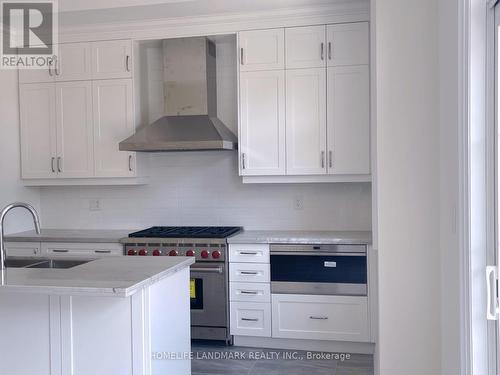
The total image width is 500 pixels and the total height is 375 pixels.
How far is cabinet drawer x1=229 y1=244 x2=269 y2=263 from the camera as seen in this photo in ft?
13.5

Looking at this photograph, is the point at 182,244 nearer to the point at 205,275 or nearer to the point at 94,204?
the point at 205,275

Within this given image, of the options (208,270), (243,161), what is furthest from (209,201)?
(208,270)

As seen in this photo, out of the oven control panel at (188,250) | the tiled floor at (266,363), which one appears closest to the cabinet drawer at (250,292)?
the oven control panel at (188,250)

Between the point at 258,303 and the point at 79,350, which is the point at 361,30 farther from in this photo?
the point at 79,350

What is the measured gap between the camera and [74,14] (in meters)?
4.31

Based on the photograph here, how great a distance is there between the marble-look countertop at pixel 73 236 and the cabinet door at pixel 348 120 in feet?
6.43

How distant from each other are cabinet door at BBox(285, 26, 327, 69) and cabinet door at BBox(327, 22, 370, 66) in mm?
64

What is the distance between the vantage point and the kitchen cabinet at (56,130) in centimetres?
467

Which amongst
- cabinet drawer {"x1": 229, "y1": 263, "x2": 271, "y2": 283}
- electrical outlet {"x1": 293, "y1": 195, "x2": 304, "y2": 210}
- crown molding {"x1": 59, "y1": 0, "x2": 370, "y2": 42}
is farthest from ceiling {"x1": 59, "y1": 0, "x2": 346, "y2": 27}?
cabinet drawer {"x1": 229, "y1": 263, "x2": 271, "y2": 283}

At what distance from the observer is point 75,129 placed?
4.69 m

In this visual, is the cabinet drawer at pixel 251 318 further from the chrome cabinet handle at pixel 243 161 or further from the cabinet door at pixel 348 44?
the cabinet door at pixel 348 44

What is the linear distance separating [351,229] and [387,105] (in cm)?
191

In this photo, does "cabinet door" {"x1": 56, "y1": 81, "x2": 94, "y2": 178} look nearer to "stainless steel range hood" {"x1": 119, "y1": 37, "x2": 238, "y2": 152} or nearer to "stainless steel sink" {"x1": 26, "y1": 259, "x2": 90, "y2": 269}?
"stainless steel range hood" {"x1": 119, "y1": 37, "x2": 238, "y2": 152}

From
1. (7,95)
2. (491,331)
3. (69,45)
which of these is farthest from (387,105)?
(7,95)
